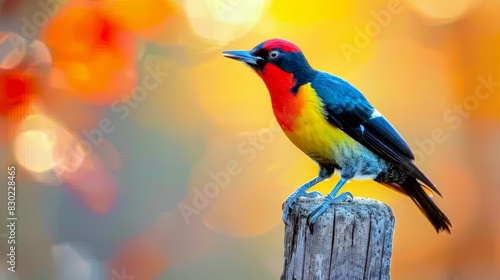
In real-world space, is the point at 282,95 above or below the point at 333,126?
above

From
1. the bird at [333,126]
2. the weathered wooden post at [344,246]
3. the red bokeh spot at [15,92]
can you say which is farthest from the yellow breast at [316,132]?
the red bokeh spot at [15,92]

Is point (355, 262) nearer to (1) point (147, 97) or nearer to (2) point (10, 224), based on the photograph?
(1) point (147, 97)

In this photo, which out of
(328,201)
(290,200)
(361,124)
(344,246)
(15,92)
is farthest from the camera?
(15,92)

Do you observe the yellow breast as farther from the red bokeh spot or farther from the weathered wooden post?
the red bokeh spot

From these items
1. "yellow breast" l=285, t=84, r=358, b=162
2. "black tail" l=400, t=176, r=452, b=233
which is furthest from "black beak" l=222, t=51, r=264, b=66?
"black tail" l=400, t=176, r=452, b=233

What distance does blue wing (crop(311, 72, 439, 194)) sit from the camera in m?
2.33

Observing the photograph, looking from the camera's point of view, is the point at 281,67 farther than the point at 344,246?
Yes

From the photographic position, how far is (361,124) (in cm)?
236

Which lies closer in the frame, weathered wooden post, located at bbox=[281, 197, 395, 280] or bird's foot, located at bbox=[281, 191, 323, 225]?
weathered wooden post, located at bbox=[281, 197, 395, 280]

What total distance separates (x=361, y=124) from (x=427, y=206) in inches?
17.2

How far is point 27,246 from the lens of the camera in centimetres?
316

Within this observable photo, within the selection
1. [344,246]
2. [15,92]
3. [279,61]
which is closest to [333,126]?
[279,61]

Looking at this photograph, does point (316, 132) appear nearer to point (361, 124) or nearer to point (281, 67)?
point (361, 124)

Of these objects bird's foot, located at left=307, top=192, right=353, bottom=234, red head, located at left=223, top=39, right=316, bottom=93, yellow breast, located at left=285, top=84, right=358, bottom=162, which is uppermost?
red head, located at left=223, top=39, right=316, bottom=93
